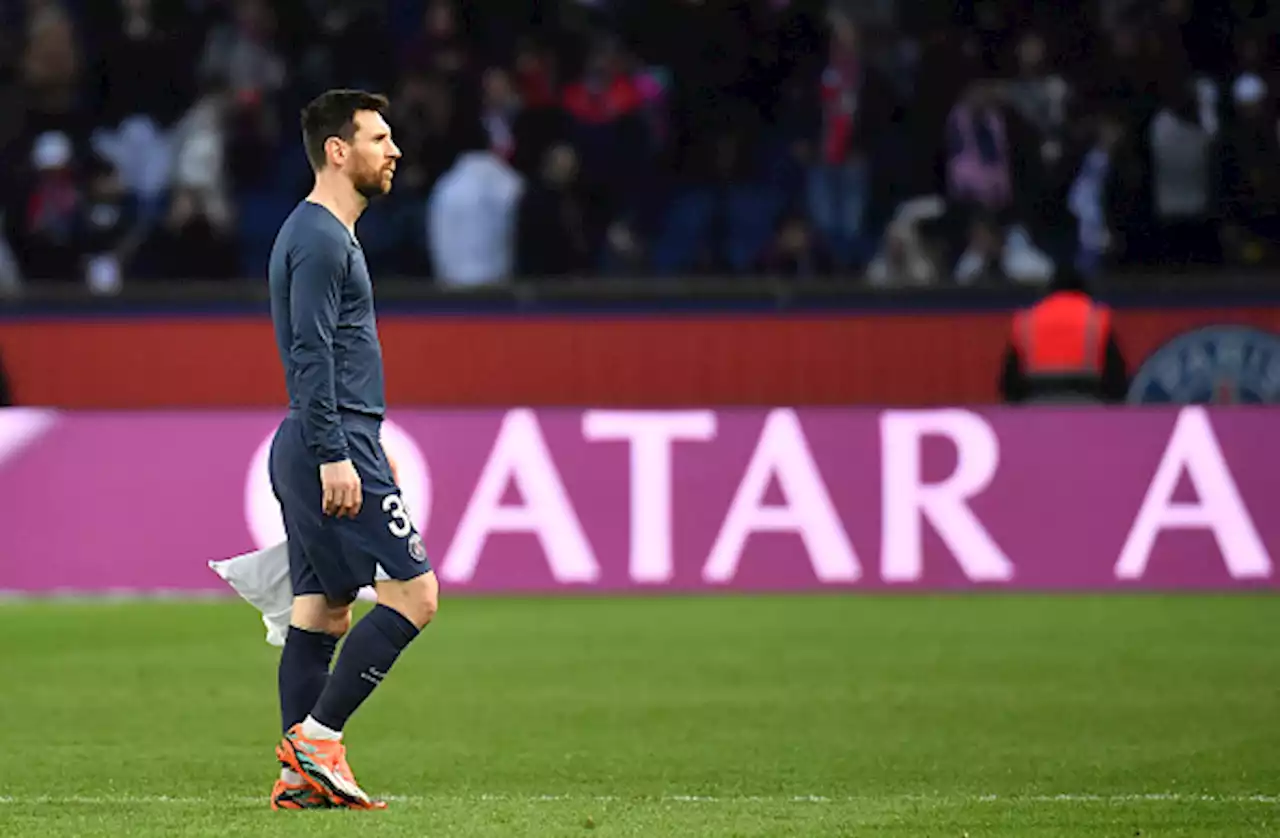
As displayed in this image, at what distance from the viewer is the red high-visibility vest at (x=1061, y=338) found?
16297 millimetres

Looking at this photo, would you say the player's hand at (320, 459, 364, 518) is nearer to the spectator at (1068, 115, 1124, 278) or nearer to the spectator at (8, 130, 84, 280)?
the spectator at (1068, 115, 1124, 278)

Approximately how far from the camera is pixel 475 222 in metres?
19.0

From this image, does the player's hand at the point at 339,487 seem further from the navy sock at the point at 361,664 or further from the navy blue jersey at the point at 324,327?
the navy sock at the point at 361,664

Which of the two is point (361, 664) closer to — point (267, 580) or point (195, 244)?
point (267, 580)

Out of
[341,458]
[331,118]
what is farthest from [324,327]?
[331,118]

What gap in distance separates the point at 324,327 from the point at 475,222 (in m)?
11.9

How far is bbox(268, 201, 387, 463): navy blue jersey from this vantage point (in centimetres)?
718

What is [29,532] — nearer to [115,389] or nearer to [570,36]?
[115,389]

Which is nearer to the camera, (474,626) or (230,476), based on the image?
(474,626)

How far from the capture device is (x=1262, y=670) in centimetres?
1171

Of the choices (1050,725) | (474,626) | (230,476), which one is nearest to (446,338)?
(230,476)

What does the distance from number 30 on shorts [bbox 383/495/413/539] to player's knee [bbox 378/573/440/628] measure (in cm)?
15

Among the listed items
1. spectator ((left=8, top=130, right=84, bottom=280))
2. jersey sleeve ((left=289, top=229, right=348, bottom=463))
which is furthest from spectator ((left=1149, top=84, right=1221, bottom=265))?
jersey sleeve ((left=289, top=229, right=348, bottom=463))

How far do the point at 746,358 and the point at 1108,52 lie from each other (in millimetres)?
3499
